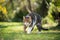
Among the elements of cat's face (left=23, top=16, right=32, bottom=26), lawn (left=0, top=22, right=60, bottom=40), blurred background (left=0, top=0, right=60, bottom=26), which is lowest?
lawn (left=0, top=22, right=60, bottom=40)

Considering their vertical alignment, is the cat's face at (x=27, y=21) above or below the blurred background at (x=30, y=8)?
below

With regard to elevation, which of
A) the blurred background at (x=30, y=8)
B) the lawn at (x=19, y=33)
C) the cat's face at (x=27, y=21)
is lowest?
the lawn at (x=19, y=33)

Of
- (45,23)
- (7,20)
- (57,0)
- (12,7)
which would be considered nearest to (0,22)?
(7,20)

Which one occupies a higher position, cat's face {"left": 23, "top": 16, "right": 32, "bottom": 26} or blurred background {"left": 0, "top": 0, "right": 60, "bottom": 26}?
blurred background {"left": 0, "top": 0, "right": 60, "bottom": 26}

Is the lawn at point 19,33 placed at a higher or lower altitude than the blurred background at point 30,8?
lower

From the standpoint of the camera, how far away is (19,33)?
218cm

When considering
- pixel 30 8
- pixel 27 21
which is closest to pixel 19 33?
pixel 27 21

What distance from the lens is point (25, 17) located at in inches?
86.4

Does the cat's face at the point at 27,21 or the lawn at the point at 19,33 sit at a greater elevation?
the cat's face at the point at 27,21

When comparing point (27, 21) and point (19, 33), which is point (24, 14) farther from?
point (19, 33)

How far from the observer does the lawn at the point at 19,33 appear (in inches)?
84.7

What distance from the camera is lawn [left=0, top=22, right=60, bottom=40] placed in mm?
2150

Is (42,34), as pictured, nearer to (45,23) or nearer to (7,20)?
(45,23)

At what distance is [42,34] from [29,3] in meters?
0.39
